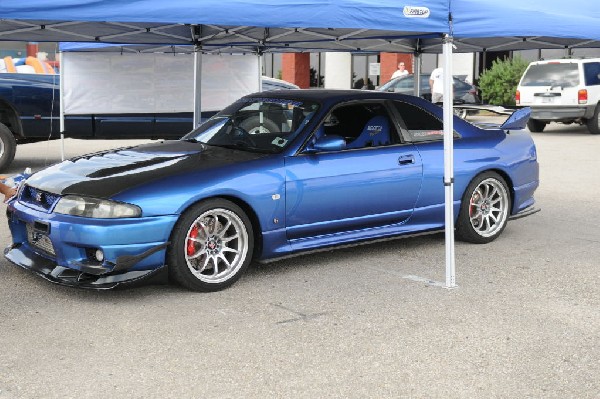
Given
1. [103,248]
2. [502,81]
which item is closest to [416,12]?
[103,248]

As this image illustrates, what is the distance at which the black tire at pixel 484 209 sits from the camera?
725cm

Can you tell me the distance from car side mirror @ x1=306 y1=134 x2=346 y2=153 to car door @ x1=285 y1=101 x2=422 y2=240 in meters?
0.04

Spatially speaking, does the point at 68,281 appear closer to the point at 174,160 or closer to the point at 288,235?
the point at 174,160

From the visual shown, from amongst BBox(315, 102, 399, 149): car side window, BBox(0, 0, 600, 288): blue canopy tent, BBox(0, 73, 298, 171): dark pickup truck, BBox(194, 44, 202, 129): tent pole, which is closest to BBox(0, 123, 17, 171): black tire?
BBox(0, 73, 298, 171): dark pickup truck

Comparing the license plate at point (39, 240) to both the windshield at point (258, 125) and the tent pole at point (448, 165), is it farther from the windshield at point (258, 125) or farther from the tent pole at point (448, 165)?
the tent pole at point (448, 165)

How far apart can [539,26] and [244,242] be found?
291 centimetres

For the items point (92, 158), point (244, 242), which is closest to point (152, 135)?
point (92, 158)

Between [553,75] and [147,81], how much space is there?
11.3 meters

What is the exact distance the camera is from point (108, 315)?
5.27 meters

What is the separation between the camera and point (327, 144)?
6.36 meters

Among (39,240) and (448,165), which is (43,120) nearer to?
(39,240)

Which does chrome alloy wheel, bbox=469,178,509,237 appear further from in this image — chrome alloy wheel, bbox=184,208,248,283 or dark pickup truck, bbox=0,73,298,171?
dark pickup truck, bbox=0,73,298,171

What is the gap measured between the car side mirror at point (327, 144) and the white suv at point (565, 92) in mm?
14694

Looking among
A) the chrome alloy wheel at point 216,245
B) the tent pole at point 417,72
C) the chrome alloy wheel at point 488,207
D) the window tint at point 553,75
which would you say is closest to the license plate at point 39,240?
the chrome alloy wheel at point 216,245
